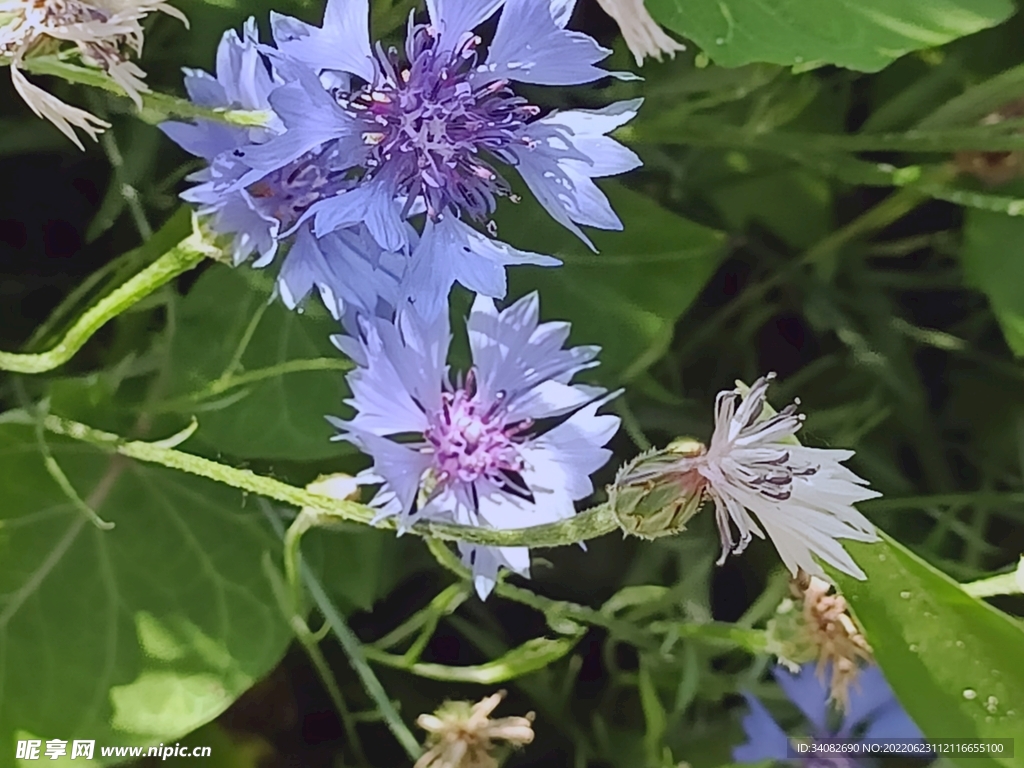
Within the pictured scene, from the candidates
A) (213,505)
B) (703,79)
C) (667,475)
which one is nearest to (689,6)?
(703,79)

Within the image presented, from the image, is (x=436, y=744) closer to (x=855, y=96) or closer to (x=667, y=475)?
(x=667, y=475)

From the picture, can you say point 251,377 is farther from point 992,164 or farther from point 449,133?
point 992,164

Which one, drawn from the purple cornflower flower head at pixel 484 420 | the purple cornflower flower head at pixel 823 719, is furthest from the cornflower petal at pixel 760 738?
the purple cornflower flower head at pixel 484 420

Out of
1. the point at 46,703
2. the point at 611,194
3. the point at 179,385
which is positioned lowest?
the point at 46,703

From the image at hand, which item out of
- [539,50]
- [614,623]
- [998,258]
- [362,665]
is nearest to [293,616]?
[362,665]

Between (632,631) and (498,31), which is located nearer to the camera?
(498,31)

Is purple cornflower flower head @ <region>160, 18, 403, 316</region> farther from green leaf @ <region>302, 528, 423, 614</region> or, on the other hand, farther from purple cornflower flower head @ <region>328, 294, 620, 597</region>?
green leaf @ <region>302, 528, 423, 614</region>
